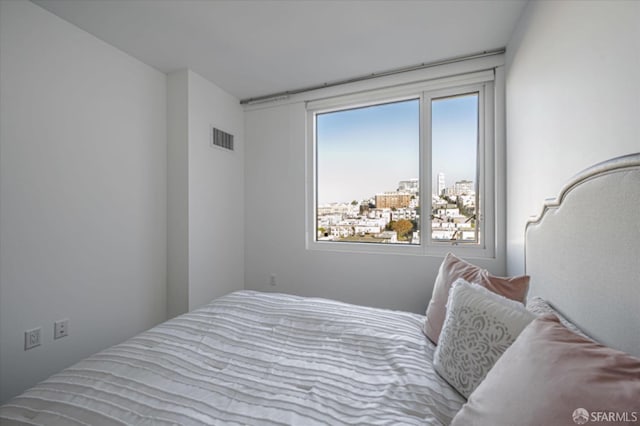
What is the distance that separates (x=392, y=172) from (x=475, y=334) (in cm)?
210

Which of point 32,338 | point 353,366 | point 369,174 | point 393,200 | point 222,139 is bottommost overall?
point 32,338

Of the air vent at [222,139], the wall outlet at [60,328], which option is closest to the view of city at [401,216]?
the air vent at [222,139]

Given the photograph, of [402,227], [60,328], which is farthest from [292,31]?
[60,328]

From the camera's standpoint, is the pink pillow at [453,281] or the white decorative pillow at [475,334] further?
the pink pillow at [453,281]

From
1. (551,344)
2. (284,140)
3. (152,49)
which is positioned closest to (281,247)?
(284,140)

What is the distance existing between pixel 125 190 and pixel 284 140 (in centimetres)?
164

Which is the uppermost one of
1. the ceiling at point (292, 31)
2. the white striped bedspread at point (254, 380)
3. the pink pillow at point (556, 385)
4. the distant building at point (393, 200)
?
the ceiling at point (292, 31)

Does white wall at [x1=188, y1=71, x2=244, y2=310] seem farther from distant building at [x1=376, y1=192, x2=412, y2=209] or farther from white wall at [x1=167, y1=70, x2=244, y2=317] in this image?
distant building at [x1=376, y1=192, x2=412, y2=209]

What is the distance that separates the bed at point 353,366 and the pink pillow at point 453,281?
3.7 inches

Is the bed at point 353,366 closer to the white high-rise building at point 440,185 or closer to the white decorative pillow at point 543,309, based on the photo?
the white decorative pillow at point 543,309

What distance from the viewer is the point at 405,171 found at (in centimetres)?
275

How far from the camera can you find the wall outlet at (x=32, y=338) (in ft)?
5.52

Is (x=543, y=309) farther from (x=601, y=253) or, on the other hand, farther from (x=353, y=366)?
(x=353, y=366)

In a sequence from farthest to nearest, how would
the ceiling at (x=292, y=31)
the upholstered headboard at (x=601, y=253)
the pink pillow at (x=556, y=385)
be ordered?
1. the ceiling at (x=292, y=31)
2. the upholstered headboard at (x=601, y=253)
3. the pink pillow at (x=556, y=385)
